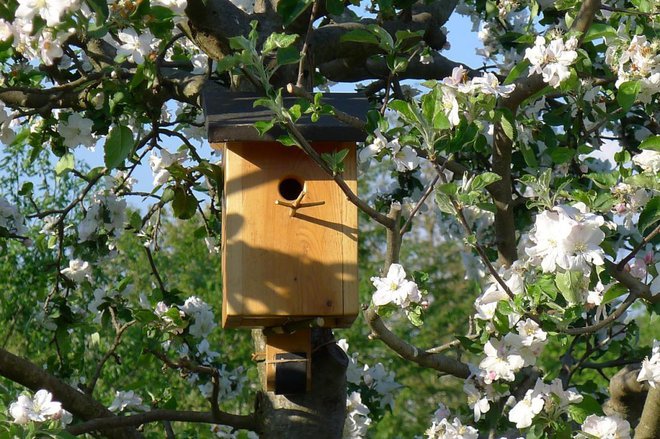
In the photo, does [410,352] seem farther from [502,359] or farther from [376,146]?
[376,146]

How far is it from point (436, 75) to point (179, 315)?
1.39 m

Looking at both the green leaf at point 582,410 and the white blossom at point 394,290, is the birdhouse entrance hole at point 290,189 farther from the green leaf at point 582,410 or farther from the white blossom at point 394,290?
the green leaf at point 582,410

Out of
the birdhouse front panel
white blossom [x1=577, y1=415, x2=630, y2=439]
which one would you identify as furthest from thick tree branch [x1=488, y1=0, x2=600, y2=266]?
white blossom [x1=577, y1=415, x2=630, y2=439]

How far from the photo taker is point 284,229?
3.18 meters

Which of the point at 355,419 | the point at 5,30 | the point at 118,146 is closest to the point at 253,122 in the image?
the point at 118,146

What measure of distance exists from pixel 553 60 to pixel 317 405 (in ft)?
4.22

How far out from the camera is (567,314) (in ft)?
8.70

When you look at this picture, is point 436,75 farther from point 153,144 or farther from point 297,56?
point 297,56

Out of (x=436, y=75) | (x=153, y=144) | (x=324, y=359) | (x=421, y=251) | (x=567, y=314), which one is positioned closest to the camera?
(x=567, y=314)

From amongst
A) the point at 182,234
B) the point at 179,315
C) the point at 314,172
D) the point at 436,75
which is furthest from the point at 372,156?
the point at 182,234

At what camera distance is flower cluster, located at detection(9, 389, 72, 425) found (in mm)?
2699

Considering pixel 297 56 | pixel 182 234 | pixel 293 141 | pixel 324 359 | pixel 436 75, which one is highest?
pixel 182 234

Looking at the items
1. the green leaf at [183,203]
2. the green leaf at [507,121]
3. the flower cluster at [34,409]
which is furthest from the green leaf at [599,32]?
the flower cluster at [34,409]

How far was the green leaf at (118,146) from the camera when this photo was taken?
3320mm
